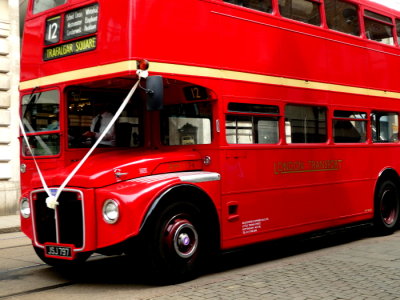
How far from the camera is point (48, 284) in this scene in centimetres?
666

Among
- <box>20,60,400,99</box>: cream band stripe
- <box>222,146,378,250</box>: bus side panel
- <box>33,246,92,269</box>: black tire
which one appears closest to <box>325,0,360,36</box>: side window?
<box>20,60,400,99</box>: cream band stripe

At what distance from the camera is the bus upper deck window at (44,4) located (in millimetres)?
7425

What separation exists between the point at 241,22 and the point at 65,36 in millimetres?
2300

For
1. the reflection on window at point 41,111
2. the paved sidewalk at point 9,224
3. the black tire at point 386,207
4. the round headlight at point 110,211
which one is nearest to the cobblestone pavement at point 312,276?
the round headlight at point 110,211

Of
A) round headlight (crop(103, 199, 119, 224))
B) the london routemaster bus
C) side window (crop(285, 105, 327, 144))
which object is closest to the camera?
round headlight (crop(103, 199, 119, 224))

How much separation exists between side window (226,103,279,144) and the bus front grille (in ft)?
6.90

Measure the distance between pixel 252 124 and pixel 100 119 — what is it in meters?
2.00

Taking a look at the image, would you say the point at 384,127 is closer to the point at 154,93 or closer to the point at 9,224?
the point at 154,93

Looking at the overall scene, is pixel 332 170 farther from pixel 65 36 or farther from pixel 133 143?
pixel 65 36

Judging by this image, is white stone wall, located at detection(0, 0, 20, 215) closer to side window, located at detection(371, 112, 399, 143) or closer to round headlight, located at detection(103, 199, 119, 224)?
side window, located at detection(371, 112, 399, 143)

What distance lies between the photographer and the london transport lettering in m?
8.26

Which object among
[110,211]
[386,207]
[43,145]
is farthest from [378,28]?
[110,211]

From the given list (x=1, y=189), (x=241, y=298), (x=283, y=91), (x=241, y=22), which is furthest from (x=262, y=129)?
(x=1, y=189)

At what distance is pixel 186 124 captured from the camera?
24.7ft
